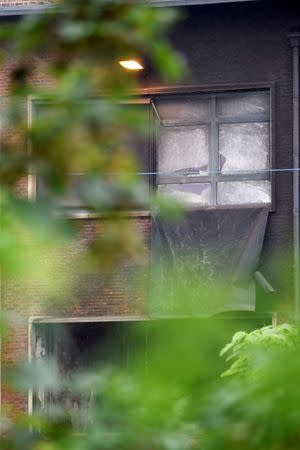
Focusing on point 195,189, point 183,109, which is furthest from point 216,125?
point 195,189

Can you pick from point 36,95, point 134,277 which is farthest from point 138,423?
point 134,277

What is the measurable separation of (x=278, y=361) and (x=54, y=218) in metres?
0.33

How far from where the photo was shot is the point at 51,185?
1.73 metres

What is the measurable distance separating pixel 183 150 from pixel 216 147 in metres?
0.48

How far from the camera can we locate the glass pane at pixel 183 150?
18172mm

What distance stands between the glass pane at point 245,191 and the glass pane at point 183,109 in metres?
0.97

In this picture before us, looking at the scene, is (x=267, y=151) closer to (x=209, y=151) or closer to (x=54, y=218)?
(x=209, y=151)

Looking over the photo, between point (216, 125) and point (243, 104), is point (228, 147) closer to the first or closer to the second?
point (216, 125)

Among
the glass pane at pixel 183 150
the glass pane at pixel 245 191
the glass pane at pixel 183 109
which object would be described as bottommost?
the glass pane at pixel 245 191

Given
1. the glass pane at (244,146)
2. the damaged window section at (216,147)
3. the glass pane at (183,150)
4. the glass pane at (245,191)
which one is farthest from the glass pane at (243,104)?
the glass pane at (245,191)

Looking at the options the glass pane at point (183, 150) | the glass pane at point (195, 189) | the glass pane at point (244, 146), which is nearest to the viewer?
the glass pane at point (244, 146)

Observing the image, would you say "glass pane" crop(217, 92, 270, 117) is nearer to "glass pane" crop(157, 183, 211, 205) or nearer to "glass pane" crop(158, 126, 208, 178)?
"glass pane" crop(158, 126, 208, 178)

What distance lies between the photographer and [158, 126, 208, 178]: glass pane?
1817 cm

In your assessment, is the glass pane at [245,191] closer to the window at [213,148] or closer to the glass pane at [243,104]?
the window at [213,148]
